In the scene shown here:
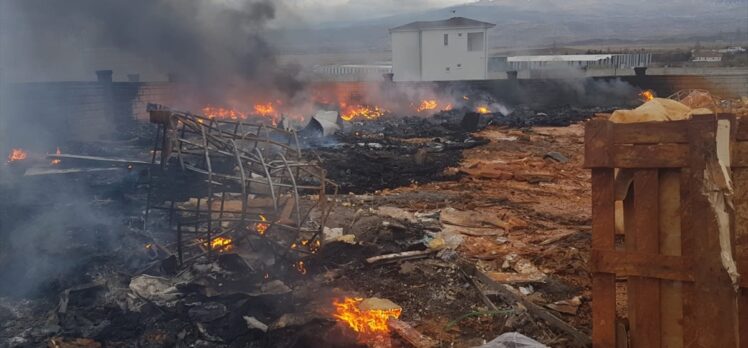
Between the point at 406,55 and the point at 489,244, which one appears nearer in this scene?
the point at 489,244

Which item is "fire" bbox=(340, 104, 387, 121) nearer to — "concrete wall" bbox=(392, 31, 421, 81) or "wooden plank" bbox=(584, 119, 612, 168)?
"concrete wall" bbox=(392, 31, 421, 81)

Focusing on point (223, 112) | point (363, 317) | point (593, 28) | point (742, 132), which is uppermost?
point (593, 28)

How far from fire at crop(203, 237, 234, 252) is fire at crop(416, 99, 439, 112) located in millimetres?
22483

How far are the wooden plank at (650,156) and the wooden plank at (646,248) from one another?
0.05 meters

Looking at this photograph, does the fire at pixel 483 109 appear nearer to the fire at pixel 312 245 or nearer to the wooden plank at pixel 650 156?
the fire at pixel 312 245

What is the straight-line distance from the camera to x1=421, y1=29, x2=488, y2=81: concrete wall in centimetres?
3850

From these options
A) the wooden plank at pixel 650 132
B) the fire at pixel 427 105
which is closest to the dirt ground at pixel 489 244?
the wooden plank at pixel 650 132

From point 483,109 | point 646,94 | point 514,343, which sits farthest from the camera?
point 483,109

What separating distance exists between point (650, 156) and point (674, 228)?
1.34ft

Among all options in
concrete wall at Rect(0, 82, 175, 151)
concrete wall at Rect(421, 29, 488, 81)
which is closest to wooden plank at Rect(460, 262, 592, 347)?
concrete wall at Rect(0, 82, 175, 151)

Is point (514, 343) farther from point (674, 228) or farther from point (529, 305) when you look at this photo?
point (529, 305)

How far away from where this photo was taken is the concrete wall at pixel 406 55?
39.6 metres

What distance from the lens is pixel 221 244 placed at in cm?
596

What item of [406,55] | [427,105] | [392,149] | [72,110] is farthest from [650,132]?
[406,55]
